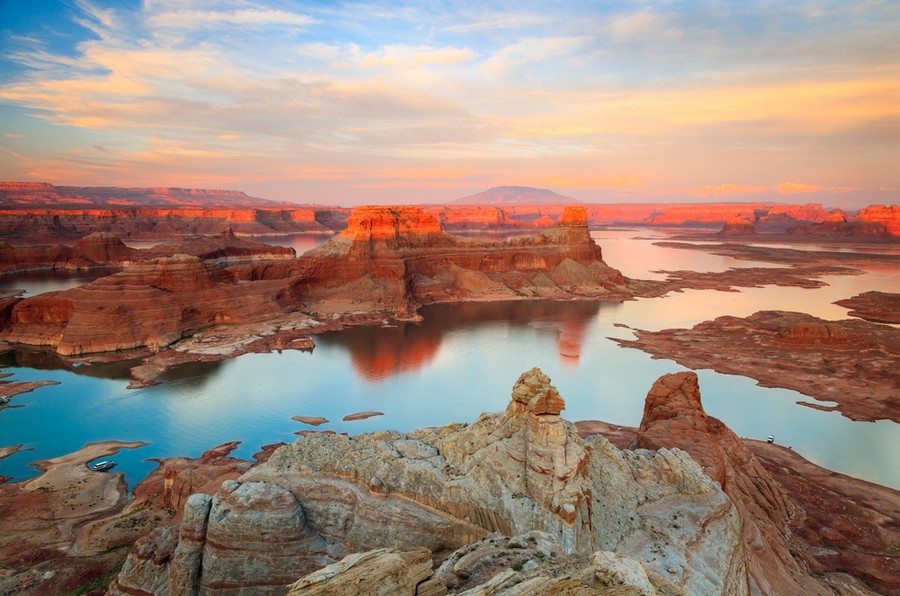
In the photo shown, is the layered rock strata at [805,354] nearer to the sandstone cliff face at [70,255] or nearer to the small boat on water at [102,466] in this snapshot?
the small boat on water at [102,466]

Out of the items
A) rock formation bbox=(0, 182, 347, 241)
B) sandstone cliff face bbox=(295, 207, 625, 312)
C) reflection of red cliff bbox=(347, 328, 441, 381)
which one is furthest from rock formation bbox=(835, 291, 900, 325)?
rock formation bbox=(0, 182, 347, 241)

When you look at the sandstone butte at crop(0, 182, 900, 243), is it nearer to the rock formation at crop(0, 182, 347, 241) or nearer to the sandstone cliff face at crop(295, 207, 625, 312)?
the rock formation at crop(0, 182, 347, 241)

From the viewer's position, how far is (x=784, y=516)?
1780 cm

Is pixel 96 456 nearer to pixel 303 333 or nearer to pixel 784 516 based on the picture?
pixel 303 333

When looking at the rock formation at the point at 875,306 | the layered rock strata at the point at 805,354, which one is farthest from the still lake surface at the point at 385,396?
the rock formation at the point at 875,306

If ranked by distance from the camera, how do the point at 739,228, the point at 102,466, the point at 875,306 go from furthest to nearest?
1. the point at 739,228
2. the point at 875,306
3. the point at 102,466

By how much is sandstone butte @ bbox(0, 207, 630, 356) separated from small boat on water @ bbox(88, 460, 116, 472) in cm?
1801

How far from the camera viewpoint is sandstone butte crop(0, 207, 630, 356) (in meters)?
39.8

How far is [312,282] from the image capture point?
5622 cm

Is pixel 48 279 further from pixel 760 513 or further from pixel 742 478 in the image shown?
pixel 760 513

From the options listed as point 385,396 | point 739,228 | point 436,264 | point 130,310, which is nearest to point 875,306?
point 436,264

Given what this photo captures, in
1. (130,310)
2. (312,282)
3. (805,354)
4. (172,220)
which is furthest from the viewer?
(172,220)

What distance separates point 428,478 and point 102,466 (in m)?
17.6

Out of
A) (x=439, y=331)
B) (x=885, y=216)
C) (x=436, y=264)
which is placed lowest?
(x=439, y=331)
